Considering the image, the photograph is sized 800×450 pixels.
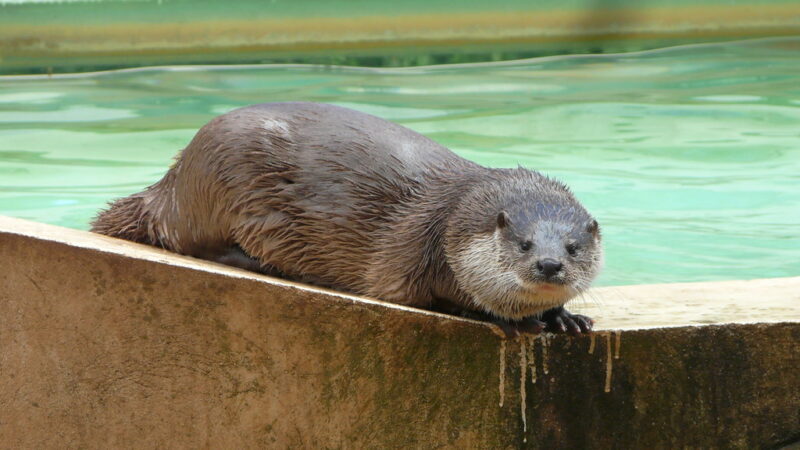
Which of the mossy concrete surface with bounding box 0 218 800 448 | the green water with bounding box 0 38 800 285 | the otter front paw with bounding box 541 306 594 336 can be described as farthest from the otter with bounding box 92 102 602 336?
the green water with bounding box 0 38 800 285

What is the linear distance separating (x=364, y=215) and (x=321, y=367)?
2.17 ft

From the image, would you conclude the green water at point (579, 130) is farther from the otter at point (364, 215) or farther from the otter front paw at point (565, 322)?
the otter front paw at point (565, 322)

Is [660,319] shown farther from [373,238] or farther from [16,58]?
[16,58]

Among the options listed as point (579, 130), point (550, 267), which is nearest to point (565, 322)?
point (550, 267)

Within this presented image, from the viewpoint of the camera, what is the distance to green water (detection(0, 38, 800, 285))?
6.48 metres

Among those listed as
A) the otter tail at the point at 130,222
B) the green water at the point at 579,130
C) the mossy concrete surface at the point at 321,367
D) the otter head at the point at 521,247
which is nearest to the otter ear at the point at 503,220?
the otter head at the point at 521,247

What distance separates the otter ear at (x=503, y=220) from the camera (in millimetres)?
3223

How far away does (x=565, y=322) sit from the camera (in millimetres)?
3180

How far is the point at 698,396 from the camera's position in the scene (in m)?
3.18

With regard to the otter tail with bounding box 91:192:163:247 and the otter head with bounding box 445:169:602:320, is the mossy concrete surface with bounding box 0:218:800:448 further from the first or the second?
the otter tail with bounding box 91:192:163:247

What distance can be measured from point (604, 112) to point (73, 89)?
15.2ft

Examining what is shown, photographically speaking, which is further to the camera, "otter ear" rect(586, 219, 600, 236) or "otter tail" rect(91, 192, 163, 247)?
"otter tail" rect(91, 192, 163, 247)

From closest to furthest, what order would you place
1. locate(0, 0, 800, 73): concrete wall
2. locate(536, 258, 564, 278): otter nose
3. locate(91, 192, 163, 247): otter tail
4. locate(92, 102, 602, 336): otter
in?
locate(536, 258, 564, 278): otter nose → locate(92, 102, 602, 336): otter → locate(91, 192, 163, 247): otter tail → locate(0, 0, 800, 73): concrete wall

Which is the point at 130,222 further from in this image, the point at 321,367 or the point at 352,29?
the point at 352,29
